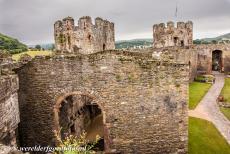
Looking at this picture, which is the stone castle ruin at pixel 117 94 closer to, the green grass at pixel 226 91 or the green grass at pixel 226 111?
the green grass at pixel 226 111

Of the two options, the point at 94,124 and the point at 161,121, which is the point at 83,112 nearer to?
the point at 94,124

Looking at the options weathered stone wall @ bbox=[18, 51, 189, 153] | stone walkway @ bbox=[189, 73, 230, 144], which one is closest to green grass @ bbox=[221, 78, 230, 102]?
stone walkway @ bbox=[189, 73, 230, 144]

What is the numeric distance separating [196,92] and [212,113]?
675 cm

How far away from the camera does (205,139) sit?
1573cm

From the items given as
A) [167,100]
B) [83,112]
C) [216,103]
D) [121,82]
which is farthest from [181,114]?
[216,103]

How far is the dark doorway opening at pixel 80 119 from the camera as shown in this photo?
14.6 meters

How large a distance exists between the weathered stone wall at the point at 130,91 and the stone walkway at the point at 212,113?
5.06 metres

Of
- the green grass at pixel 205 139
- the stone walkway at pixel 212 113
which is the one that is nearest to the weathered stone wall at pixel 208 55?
the stone walkway at pixel 212 113

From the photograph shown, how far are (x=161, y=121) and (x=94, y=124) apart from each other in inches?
333

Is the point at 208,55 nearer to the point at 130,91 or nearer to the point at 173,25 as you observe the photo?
the point at 173,25

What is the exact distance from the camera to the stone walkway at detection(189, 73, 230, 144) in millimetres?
17500

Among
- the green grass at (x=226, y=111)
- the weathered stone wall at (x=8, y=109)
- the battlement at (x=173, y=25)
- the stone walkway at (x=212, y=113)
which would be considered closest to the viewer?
the weathered stone wall at (x=8, y=109)

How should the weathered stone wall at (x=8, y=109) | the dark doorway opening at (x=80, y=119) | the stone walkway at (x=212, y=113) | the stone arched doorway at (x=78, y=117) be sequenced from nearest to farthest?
the weathered stone wall at (x=8, y=109), the stone arched doorway at (x=78, y=117), the dark doorway opening at (x=80, y=119), the stone walkway at (x=212, y=113)

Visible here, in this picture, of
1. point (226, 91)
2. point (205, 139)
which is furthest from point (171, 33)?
point (205, 139)
